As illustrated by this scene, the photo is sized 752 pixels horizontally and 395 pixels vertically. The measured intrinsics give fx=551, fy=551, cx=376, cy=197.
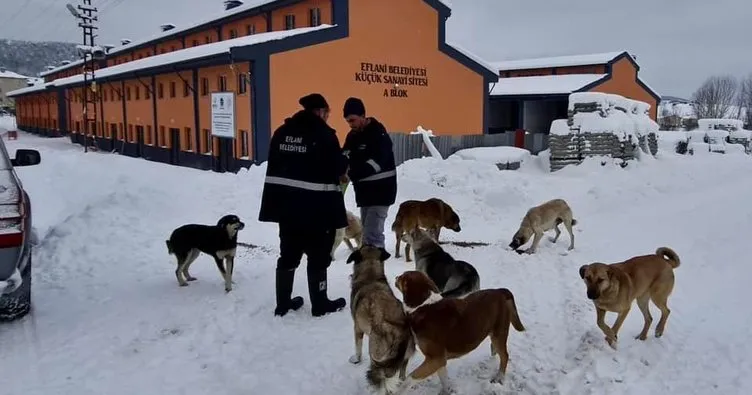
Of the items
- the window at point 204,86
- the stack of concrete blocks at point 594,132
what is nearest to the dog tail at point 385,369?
the stack of concrete blocks at point 594,132

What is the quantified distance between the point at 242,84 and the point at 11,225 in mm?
16094

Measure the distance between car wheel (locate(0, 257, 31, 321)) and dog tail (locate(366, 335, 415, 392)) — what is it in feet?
12.2

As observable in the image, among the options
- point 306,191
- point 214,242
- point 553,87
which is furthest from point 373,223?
point 553,87

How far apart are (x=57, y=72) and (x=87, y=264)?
61.3 meters

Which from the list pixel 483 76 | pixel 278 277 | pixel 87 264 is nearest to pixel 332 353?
pixel 278 277

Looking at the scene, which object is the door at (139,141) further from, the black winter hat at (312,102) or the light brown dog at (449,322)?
the light brown dog at (449,322)

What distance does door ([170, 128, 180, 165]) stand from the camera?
89.6 feet

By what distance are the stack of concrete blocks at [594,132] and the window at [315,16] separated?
10357mm

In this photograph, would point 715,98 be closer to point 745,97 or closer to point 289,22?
point 745,97

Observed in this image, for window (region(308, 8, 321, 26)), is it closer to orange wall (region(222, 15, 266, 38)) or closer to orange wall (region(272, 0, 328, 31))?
orange wall (region(272, 0, 328, 31))

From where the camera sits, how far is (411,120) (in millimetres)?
24016

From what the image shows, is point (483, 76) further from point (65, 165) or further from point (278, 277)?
point (278, 277)

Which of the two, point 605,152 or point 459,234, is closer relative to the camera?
point 459,234

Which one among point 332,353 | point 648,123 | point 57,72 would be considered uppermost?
point 57,72
